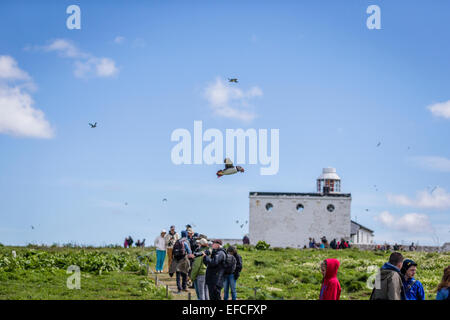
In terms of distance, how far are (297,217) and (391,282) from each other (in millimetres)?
56931

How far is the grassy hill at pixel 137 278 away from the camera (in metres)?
19.8

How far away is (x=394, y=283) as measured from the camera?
35.9ft

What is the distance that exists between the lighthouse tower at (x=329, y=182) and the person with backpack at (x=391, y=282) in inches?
2409

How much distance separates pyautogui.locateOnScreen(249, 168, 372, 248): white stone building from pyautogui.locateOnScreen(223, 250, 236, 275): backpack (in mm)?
51475

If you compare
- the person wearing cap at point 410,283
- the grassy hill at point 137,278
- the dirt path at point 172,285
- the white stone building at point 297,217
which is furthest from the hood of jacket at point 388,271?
the white stone building at point 297,217

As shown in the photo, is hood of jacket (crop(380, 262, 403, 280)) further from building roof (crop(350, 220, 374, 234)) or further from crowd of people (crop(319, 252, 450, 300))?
building roof (crop(350, 220, 374, 234))

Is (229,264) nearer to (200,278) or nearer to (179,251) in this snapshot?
(200,278)

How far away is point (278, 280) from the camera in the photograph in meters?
25.9

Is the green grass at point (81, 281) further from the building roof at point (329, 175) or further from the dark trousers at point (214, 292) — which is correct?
the building roof at point (329, 175)

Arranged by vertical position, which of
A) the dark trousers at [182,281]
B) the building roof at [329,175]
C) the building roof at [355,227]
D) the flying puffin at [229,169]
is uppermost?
the building roof at [329,175]

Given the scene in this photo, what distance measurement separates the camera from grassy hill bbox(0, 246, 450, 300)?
19.8 metres

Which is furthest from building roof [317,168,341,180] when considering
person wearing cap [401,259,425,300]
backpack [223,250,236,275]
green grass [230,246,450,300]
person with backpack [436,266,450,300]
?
person with backpack [436,266,450,300]
